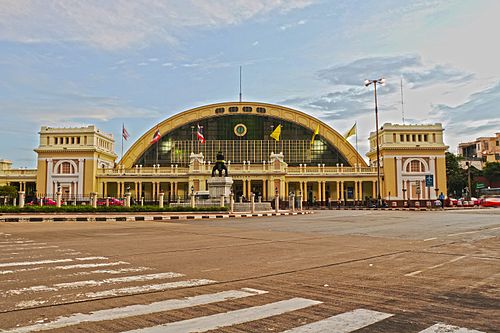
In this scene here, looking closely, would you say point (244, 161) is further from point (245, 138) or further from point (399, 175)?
point (399, 175)

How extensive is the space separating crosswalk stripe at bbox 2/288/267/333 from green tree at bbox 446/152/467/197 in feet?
306

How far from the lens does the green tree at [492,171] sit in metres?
89.6

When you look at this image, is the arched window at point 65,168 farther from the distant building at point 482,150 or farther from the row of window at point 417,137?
the distant building at point 482,150

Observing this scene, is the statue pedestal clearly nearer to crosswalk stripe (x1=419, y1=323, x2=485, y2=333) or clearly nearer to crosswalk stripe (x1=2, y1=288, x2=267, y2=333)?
crosswalk stripe (x1=2, y1=288, x2=267, y2=333)

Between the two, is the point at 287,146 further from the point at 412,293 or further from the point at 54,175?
the point at 412,293

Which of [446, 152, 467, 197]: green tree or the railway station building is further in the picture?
[446, 152, 467, 197]: green tree

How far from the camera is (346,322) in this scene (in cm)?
507

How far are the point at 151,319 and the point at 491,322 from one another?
3863mm

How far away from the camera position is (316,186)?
259 feet

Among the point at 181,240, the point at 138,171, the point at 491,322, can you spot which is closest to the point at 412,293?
the point at 491,322

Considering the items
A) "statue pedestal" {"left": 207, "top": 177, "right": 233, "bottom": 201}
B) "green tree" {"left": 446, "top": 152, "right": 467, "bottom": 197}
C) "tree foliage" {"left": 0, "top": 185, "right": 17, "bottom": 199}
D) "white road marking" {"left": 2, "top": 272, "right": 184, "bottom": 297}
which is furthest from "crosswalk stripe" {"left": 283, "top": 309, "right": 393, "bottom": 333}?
"green tree" {"left": 446, "top": 152, "right": 467, "bottom": 197}

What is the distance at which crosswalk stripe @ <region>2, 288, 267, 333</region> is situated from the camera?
4930mm

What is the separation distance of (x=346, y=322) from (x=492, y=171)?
319ft

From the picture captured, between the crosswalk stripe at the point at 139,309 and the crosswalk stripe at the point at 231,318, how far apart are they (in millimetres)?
624
